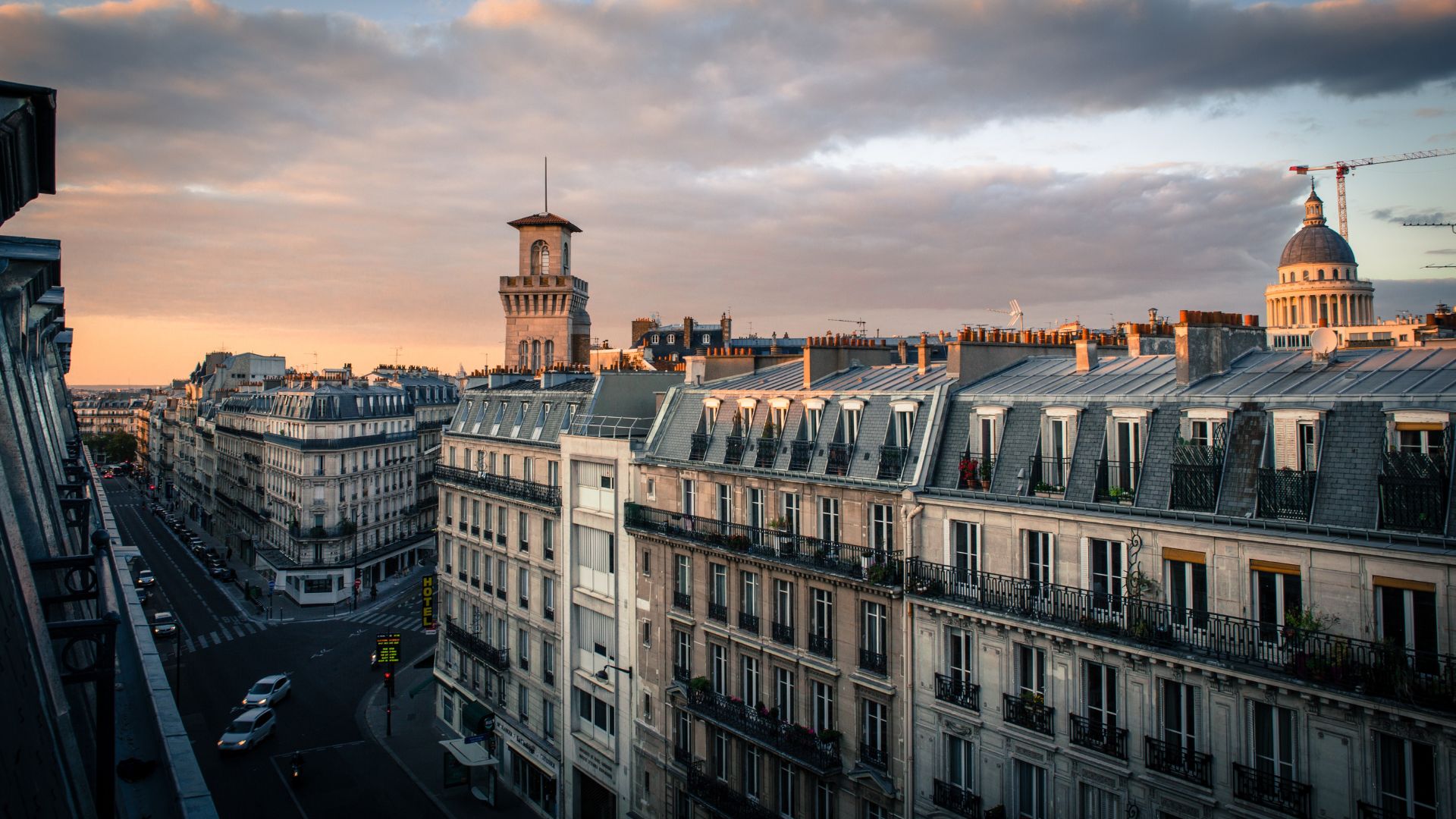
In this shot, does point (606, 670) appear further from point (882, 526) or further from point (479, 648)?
point (882, 526)

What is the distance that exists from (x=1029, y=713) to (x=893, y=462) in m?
7.09

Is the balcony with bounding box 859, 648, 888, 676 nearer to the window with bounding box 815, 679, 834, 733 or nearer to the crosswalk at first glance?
the window with bounding box 815, 679, 834, 733

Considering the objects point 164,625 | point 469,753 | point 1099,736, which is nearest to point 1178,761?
point 1099,736

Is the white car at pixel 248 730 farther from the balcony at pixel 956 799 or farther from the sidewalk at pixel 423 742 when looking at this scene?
the balcony at pixel 956 799

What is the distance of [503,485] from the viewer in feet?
134

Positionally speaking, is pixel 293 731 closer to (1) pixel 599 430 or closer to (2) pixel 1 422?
(1) pixel 599 430

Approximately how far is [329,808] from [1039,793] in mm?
29384

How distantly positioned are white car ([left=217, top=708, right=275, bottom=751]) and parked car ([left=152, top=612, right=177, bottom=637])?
15746 mm

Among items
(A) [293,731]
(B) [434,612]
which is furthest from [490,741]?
(B) [434,612]

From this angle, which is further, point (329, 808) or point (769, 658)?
point (329, 808)

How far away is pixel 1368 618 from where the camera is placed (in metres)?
15.5

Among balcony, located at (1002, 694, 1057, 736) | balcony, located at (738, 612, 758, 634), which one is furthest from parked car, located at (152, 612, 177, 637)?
balcony, located at (1002, 694, 1057, 736)

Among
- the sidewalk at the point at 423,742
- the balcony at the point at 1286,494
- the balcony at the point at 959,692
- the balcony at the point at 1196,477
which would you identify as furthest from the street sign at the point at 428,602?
the balcony at the point at 1286,494

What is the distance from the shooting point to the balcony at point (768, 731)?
24.7m
